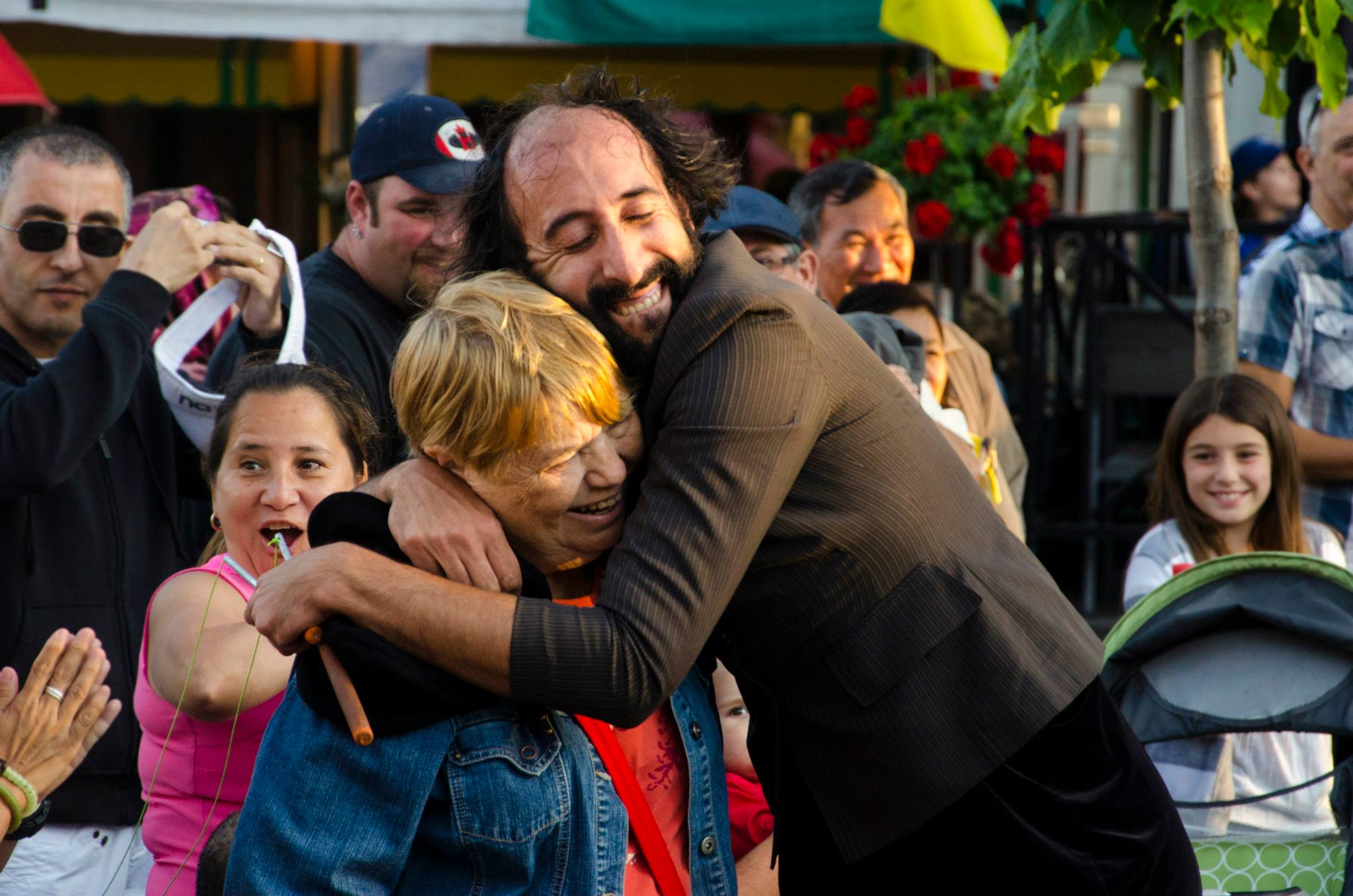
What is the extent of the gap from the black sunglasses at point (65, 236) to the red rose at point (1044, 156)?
4125 mm

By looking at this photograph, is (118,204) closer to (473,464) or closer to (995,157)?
(473,464)

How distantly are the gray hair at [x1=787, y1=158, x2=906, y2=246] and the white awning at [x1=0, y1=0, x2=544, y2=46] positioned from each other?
1.91 m

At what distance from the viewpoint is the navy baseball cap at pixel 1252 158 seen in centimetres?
694

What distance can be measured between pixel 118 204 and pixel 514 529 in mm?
2317

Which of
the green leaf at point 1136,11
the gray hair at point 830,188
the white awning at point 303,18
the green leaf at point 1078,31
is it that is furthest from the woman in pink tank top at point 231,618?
the white awning at point 303,18

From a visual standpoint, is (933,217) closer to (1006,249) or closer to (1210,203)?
(1006,249)

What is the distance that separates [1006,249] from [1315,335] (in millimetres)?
2485

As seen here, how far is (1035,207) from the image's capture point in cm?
682

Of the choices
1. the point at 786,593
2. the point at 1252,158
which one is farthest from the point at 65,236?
the point at 1252,158

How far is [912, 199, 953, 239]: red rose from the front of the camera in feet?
21.5

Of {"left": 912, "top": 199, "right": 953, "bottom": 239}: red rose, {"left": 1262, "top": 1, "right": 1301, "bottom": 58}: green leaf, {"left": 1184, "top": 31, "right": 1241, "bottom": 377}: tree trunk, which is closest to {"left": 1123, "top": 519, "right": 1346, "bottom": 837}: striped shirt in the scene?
{"left": 1184, "top": 31, "right": 1241, "bottom": 377}: tree trunk

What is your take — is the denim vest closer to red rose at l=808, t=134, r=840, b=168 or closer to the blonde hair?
the blonde hair

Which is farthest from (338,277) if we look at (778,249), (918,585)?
(918,585)

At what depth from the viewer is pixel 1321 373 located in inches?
183
